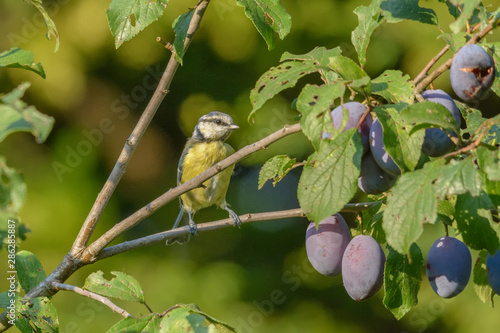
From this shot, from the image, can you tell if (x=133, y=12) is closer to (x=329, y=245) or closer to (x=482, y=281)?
(x=329, y=245)

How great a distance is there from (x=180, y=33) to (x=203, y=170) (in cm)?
200

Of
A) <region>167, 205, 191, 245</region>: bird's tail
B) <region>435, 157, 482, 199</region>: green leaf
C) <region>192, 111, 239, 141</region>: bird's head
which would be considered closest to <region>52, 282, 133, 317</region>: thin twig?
<region>435, 157, 482, 199</region>: green leaf

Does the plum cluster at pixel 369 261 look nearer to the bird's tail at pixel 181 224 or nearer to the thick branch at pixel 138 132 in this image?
the thick branch at pixel 138 132

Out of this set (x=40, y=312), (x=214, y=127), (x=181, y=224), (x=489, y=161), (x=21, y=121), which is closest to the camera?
(x=21, y=121)

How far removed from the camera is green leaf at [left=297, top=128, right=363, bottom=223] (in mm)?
1067

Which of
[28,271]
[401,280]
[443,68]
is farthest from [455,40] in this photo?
[28,271]

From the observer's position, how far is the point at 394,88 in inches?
44.1

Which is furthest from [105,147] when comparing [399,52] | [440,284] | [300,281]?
[440,284]

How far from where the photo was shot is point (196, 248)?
3.19 m

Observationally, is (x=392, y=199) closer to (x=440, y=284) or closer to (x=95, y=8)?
(x=440, y=284)

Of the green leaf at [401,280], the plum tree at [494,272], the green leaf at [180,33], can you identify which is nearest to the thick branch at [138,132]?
the green leaf at [180,33]

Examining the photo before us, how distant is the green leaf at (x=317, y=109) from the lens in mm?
1023

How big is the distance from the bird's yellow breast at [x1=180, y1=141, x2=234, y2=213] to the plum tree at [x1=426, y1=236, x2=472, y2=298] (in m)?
1.99

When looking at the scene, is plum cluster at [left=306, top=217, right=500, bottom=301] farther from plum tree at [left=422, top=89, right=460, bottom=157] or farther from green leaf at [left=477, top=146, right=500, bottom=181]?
green leaf at [left=477, top=146, right=500, bottom=181]
